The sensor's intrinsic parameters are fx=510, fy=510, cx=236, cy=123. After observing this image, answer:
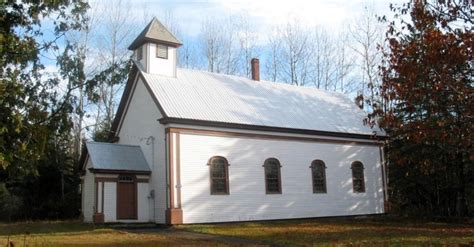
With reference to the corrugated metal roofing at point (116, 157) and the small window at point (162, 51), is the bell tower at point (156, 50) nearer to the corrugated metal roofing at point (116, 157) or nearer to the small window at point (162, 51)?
the small window at point (162, 51)

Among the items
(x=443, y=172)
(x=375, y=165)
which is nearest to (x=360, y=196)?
(x=375, y=165)

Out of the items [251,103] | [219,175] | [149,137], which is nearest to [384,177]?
[251,103]

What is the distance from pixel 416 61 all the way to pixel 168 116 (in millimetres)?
13235

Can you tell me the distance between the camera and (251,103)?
29078mm

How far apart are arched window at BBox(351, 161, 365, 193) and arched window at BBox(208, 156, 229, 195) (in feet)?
31.3

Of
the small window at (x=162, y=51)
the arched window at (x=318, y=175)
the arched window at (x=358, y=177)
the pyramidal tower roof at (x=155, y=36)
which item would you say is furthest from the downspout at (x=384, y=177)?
the small window at (x=162, y=51)

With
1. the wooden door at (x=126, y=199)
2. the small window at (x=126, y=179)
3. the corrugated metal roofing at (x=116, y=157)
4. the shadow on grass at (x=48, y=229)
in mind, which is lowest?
the shadow on grass at (x=48, y=229)

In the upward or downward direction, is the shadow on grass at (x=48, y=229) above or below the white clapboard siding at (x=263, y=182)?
below

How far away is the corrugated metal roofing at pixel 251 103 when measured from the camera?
85.0 feet

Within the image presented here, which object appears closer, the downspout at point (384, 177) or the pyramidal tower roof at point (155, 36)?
the pyramidal tower roof at point (155, 36)

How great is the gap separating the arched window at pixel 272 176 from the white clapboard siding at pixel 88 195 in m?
8.92

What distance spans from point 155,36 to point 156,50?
2.48 ft

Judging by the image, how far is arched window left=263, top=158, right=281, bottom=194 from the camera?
2731 centimetres

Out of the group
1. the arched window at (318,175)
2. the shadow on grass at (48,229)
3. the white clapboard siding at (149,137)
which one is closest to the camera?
the shadow on grass at (48,229)
